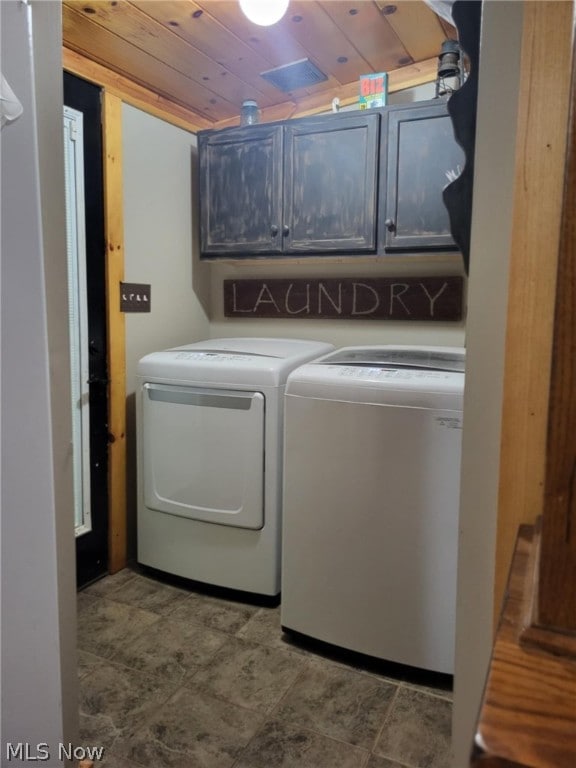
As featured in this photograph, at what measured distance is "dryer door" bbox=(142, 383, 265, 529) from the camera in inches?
79.0

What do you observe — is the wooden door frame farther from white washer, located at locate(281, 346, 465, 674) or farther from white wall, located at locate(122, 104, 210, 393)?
white washer, located at locate(281, 346, 465, 674)

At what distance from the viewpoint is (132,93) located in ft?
7.48

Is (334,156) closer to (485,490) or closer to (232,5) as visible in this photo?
(232,5)

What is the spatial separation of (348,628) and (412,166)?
5.84 feet

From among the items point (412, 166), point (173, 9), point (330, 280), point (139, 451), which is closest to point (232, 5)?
point (173, 9)

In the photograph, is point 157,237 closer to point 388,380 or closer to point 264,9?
point 264,9

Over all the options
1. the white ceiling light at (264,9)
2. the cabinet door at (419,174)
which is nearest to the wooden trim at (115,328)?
the white ceiling light at (264,9)

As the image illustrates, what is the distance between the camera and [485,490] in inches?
28.2

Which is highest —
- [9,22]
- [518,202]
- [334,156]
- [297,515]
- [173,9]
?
[173,9]

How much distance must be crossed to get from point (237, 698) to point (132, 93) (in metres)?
2.47

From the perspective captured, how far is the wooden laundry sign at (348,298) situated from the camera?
2.34m

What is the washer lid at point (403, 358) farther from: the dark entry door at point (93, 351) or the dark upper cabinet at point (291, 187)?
the dark entry door at point (93, 351)

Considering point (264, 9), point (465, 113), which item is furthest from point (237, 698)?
point (264, 9)

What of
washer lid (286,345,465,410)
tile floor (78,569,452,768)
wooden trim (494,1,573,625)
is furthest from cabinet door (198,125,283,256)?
wooden trim (494,1,573,625)
